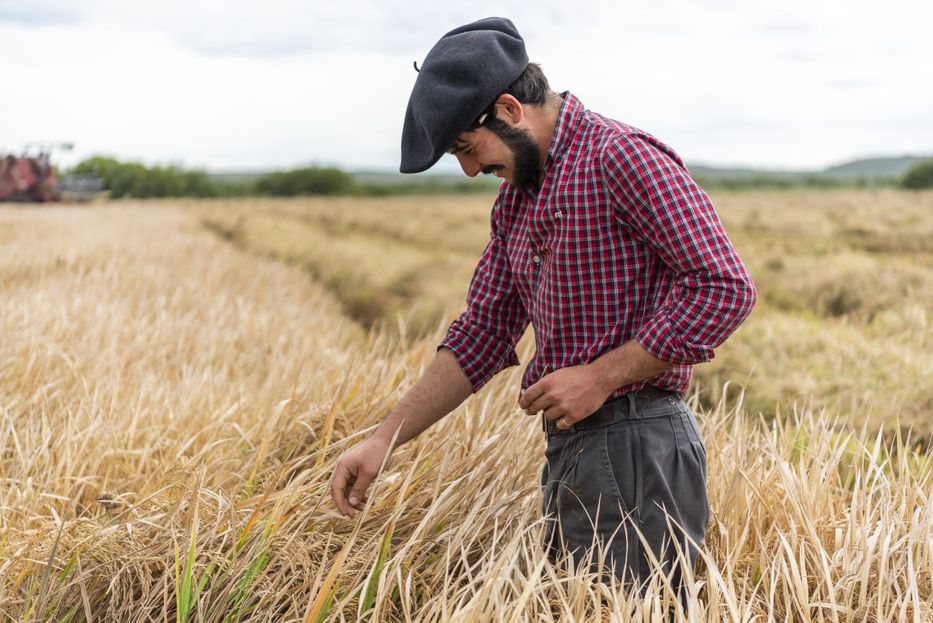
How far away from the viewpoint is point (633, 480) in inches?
63.6

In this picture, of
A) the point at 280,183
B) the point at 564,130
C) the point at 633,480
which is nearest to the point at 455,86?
the point at 564,130

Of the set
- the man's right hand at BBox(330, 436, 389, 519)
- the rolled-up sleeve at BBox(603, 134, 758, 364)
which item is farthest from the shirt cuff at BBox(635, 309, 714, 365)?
the man's right hand at BBox(330, 436, 389, 519)

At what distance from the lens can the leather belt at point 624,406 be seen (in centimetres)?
159

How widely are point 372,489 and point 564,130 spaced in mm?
799

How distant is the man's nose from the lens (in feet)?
5.30

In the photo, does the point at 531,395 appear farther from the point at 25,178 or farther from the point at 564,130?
the point at 25,178

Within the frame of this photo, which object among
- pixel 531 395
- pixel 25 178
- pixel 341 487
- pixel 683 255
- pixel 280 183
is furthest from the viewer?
pixel 280 183

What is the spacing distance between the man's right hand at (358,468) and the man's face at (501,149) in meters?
0.59

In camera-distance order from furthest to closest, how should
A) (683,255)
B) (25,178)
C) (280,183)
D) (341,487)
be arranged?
(280,183) → (25,178) → (341,487) → (683,255)

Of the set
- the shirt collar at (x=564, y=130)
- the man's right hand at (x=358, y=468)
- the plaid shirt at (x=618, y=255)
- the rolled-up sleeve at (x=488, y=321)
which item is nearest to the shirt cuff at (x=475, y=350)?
the rolled-up sleeve at (x=488, y=321)

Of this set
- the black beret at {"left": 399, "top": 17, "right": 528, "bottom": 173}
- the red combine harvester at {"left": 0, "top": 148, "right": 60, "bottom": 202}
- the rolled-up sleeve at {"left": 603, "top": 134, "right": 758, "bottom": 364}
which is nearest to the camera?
the rolled-up sleeve at {"left": 603, "top": 134, "right": 758, "bottom": 364}

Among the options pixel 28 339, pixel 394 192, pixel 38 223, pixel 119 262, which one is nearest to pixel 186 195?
pixel 394 192

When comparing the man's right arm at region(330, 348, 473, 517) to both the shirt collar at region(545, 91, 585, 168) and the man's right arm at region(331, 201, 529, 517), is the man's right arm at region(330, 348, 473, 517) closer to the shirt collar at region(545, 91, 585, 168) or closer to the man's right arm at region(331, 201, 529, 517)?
the man's right arm at region(331, 201, 529, 517)

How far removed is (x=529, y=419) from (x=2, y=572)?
1.46 metres
